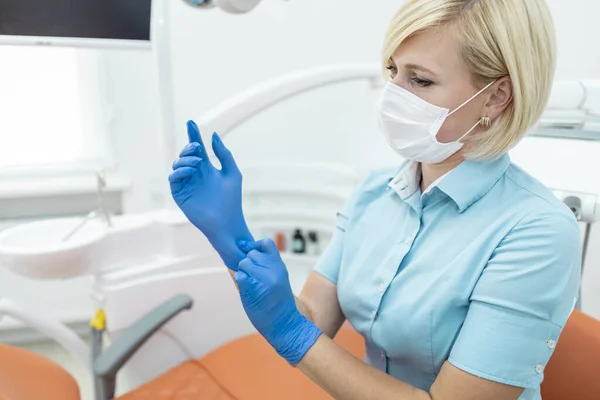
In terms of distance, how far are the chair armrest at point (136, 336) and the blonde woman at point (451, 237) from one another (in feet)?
2.14

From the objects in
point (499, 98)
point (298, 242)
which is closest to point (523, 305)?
point (499, 98)

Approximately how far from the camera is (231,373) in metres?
1.49

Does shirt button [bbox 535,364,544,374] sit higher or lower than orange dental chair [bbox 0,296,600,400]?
higher

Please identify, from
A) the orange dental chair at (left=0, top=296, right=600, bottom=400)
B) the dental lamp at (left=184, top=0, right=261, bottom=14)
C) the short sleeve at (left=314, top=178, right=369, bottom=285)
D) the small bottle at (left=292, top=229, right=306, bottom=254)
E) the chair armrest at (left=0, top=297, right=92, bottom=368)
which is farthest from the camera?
the small bottle at (left=292, top=229, right=306, bottom=254)

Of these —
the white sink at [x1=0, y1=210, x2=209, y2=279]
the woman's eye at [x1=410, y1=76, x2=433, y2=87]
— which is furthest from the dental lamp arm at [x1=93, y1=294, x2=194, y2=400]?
the woman's eye at [x1=410, y1=76, x2=433, y2=87]

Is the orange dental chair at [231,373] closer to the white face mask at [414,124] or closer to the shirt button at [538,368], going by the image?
the shirt button at [538,368]

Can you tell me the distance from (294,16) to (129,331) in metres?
1.68

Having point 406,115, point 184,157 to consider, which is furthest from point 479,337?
point 184,157

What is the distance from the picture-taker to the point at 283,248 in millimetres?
2436

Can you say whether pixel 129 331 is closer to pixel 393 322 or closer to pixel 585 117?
pixel 393 322

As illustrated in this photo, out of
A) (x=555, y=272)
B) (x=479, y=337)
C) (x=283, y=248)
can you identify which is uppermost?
(x=555, y=272)

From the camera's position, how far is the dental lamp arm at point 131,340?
A: 4.43 feet

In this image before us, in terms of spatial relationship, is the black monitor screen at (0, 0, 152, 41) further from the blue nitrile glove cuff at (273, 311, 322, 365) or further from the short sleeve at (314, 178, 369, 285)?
the blue nitrile glove cuff at (273, 311, 322, 365)

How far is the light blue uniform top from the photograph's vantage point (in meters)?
0.83
